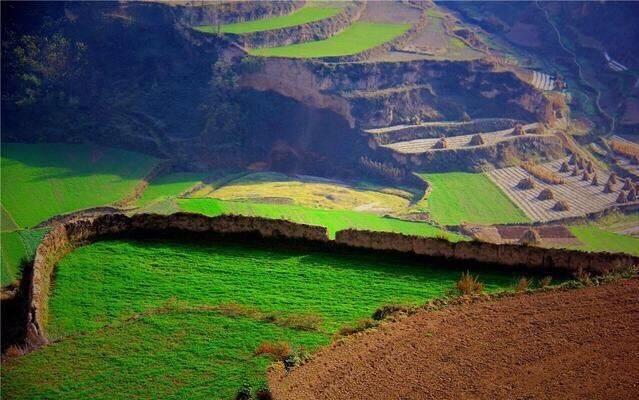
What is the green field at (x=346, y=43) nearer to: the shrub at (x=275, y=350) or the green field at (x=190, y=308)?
the green field at (x=190, y=308)

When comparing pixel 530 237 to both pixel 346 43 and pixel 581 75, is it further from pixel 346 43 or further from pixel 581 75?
pixel 581 75

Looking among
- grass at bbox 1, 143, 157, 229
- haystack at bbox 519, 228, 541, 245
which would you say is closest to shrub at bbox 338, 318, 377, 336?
haystack at bbox 519, 228, 541, 245

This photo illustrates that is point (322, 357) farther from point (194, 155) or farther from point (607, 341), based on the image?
point (194, 155)

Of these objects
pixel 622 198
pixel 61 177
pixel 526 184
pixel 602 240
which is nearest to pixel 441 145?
pixel 526 184

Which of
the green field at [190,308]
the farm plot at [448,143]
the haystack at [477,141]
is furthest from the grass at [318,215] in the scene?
the green field at [190,308]

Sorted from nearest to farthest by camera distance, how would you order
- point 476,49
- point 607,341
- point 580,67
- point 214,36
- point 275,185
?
point 607,341 → point 275,185 → point 214,36 → point 476,49 → point 580,67

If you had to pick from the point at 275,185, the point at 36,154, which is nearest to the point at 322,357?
the point at 275,185
